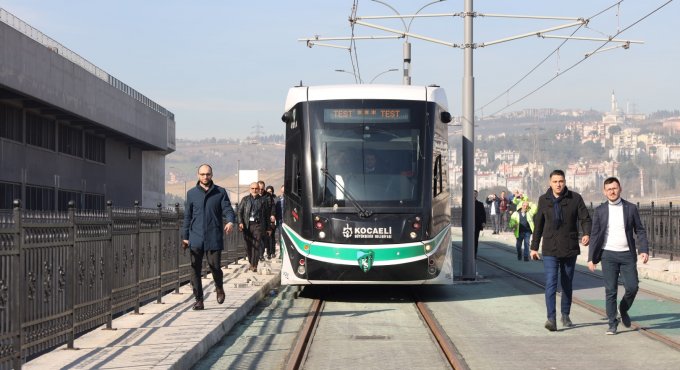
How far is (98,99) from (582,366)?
58022 millimetres

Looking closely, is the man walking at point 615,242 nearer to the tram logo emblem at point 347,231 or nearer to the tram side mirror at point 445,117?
the tram logo emblem at point 347,231

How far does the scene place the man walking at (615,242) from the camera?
40.8ft

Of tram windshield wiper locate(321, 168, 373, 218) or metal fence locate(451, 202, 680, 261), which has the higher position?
tram windshield wiper locate(321, 168, 373, 218)

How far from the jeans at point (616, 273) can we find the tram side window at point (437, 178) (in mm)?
4841

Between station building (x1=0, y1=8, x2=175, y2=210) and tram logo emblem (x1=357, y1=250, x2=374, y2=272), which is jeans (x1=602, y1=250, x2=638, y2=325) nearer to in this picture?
tram logo emblem (x1=357, y1=250, x2=374, y2=272)

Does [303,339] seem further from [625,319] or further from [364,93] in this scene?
[364,93]

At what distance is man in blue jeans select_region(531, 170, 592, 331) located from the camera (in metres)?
12.8

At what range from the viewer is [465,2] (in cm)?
2097

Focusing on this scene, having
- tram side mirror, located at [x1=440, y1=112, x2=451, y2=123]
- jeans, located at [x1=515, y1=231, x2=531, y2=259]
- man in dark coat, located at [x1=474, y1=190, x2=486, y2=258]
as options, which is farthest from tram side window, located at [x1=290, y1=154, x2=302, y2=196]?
jeans, located at [x1=515, y1=231, x2=531, y2=259]

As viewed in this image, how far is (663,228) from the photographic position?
2655 cm

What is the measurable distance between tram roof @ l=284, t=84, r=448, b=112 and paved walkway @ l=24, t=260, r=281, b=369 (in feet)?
10.4

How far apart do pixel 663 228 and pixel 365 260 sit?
40.3ft

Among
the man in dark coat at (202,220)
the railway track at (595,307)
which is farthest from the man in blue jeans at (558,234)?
the man in dark coat at (202,220)

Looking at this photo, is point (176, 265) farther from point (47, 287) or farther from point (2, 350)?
point (2, 350)
